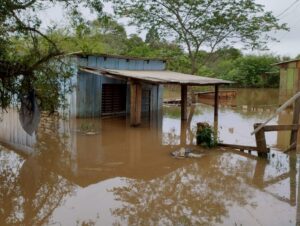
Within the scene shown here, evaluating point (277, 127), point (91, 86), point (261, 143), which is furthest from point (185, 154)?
point (91, 86)

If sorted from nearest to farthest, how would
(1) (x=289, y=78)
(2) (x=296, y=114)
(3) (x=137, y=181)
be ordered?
(3) (x=137, y=181) < (2) (x=296, y=114) < (1) (x=289, y=78)

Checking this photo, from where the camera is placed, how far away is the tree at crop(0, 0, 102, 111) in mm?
8062

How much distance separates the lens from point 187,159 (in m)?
10.3

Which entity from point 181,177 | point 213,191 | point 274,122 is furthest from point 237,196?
point 274,122

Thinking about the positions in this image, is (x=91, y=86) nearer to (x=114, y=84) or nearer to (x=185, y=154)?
(x=114, y=84)

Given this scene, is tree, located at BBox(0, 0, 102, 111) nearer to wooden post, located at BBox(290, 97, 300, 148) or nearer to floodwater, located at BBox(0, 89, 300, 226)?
floodwater, located at BBox(0, 89, 300, 226)

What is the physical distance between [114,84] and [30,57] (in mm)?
11065

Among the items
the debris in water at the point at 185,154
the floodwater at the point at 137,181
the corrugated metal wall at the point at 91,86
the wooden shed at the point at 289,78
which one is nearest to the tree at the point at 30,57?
the floodwater at the point at 137,181

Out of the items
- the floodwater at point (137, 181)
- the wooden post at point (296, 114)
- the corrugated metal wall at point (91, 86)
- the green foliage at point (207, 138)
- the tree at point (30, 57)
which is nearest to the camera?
the floodwater at point (137, 181)

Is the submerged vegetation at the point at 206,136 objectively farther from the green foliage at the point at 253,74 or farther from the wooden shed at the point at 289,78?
the green foliage at the point at 253,74

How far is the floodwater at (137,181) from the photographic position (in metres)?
6.29

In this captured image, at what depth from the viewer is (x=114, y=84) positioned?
19625mm

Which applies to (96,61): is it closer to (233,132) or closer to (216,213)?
(233,132)

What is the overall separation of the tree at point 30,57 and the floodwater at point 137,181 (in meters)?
1.98
